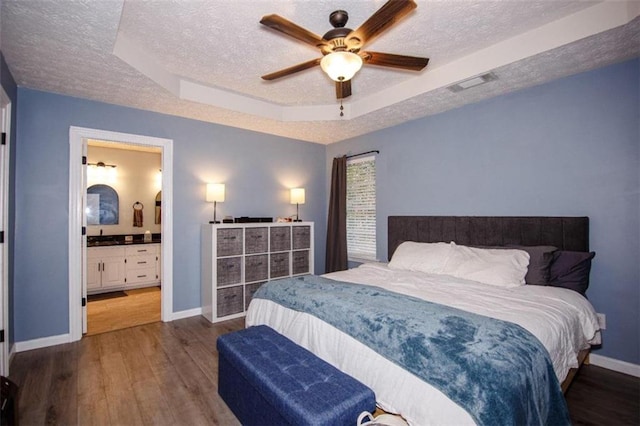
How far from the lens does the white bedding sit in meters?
1.47

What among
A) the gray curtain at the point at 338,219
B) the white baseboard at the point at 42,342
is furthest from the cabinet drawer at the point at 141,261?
the gray curtain at the point at 338,219

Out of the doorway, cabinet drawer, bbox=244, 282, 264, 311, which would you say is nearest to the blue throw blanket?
cabinet drawer, bbox=244, 282, 264, 311

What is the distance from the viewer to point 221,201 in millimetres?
4016

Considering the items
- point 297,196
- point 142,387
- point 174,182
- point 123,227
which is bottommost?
point 142,387

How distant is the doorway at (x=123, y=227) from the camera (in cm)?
481

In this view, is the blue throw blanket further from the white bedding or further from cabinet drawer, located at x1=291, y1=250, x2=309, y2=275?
cabinet drawer, located at x1=291, y1=250, x2=309, y2=275

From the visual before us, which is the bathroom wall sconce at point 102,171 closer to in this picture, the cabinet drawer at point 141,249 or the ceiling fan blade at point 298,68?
the cabinet drawer at point 141,249

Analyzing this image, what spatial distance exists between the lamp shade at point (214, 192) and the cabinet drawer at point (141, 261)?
2.31 m

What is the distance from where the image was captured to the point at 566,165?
2.76m

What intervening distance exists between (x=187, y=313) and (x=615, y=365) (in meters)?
4.39

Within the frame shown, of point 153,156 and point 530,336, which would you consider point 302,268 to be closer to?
point 530,336

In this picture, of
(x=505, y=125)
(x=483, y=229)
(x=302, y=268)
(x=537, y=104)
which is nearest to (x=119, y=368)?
(x=302, y=268)

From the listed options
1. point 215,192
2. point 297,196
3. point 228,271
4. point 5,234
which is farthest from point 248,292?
point 5,234

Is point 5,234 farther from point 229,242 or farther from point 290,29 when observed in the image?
point 290,29
